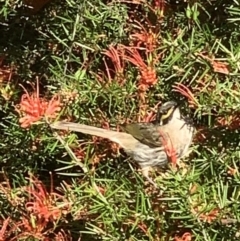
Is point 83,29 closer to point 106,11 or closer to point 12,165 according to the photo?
point 106,11

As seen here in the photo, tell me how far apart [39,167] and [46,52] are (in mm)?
194

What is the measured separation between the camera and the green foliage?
1408 mm

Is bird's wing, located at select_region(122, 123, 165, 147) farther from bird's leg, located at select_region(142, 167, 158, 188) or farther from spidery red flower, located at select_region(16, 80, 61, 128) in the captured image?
spidery red flower, located at select_region(16, 80, 61, 128)

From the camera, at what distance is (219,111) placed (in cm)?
142

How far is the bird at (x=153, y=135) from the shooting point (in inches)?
58.6

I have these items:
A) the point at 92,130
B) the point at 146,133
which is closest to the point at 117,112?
the point at 92,130

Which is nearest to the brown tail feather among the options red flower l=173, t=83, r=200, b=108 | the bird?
the bird

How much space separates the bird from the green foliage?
17 mm

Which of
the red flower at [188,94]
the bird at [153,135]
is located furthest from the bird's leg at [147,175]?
the red flower at [188,94]

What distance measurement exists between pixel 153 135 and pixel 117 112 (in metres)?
0.17

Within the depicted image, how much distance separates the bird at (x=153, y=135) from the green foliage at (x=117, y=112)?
2 centimetres

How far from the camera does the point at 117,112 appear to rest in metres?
1.53

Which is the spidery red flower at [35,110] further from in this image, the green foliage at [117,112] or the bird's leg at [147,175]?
the bird's leg at [147,175]

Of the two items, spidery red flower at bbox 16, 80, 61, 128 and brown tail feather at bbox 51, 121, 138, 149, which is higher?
spidery red flower at bbox 16, 80, 61, 128
